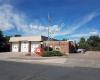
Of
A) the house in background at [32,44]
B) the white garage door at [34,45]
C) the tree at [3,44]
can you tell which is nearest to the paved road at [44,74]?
the house in background at [32,44]

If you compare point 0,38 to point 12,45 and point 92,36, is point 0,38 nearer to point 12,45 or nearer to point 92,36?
point 12,45

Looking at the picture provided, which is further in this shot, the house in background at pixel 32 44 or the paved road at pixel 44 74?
the house in background at pixel 32 44

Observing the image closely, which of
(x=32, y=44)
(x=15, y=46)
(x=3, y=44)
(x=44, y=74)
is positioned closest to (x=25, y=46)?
(x=32, y=44)

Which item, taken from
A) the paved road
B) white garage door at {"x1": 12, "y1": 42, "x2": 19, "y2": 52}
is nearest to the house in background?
white garage door at {"x1": 12, "y1": 42, "x2": 19, "y2": 52}

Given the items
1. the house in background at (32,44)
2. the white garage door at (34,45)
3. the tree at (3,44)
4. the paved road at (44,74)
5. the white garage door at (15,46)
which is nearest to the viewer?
the paved road at (44,74)

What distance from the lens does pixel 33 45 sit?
252 feet

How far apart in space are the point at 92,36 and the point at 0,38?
3876 cm

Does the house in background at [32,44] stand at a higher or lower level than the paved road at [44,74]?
higher

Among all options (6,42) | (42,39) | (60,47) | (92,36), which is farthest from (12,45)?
(92,36)

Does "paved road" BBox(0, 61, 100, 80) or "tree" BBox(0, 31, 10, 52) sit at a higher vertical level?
"tree" BBox(0, 31, 10, 52)

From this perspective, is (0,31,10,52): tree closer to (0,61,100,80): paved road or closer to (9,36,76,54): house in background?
(9,36,76,54): house in background

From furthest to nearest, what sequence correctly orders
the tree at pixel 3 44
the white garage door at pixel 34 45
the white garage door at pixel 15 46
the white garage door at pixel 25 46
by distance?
the white garage door at pixel 15 46
the tree at pixel 3 44
the white garage door at pixel 25 46
the white garage door at pixel 34 45

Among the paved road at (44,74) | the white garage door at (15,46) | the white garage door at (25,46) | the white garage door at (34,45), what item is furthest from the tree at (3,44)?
the paved road at (44,74)

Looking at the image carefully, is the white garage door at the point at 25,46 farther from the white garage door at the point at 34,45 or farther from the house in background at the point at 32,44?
the white garage door at the point at 34,45
